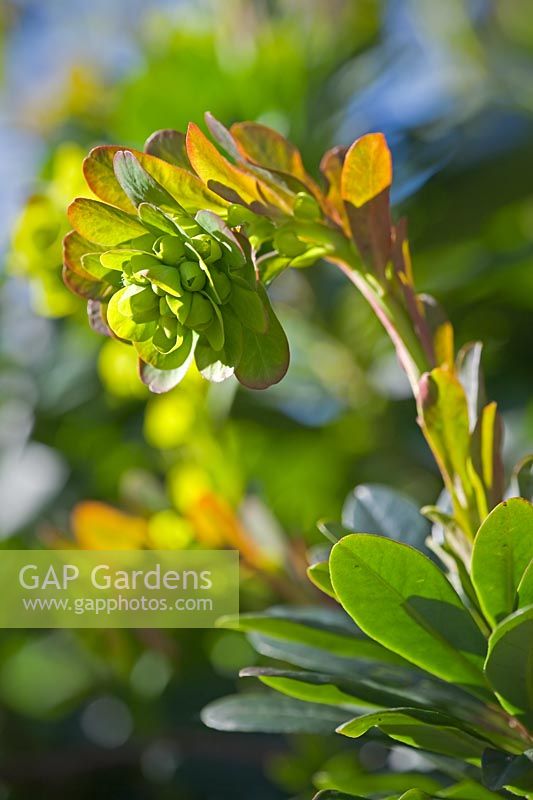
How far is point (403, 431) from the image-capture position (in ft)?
3.84

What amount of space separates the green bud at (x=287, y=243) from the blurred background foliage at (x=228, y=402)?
409 mm

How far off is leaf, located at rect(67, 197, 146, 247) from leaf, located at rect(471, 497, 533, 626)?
236 mm

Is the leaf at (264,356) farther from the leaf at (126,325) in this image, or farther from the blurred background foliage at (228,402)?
the blurred background foliage at (228,402)

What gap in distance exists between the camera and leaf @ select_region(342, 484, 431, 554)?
608 mm

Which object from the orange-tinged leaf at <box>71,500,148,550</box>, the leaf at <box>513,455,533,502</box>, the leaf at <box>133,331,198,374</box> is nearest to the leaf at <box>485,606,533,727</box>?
the leaf at <box>513,455,533,502</box>

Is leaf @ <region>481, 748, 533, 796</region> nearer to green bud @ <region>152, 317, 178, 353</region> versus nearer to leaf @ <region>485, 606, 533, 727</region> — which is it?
leaf @ <region>485, 606, 533, 727</region>

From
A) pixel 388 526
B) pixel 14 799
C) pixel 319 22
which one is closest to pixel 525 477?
pixel 388 526

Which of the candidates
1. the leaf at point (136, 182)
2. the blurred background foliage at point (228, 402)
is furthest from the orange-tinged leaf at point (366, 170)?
the blurred background foliage at point (228, 402)

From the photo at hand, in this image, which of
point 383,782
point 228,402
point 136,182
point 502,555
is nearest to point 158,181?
point 136,182

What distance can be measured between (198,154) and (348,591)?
0.79 feet

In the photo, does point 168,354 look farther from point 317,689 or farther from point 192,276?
point 317,689

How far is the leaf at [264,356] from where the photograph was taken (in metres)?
0.44

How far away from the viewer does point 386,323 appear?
0.50 meters

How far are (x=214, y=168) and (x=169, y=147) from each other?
0.05 meters
